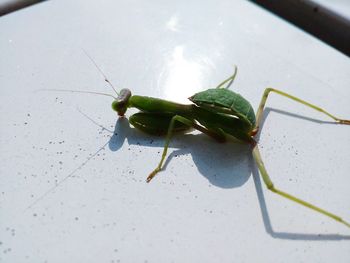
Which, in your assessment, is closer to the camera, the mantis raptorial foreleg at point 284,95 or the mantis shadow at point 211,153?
the mantis shadow at point 211,153

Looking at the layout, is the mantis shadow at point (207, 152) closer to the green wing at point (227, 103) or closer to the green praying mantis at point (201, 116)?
the green praying mantis at point (201, 116)

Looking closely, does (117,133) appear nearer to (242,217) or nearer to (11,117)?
(11,117)

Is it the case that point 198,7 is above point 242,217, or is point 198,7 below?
above

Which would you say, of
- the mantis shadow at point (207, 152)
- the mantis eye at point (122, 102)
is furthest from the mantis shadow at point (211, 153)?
the mantis eye at point (122, 102)

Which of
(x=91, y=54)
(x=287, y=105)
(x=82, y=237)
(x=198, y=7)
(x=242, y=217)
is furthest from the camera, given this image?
(x=198, y=7)

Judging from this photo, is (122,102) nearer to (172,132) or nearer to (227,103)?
(172,132)

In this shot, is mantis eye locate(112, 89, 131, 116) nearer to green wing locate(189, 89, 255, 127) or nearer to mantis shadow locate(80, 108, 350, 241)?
mantis shadow locate(80, 108, 350, 241)

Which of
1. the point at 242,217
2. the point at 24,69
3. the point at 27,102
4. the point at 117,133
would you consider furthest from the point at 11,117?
the point at 242,217
